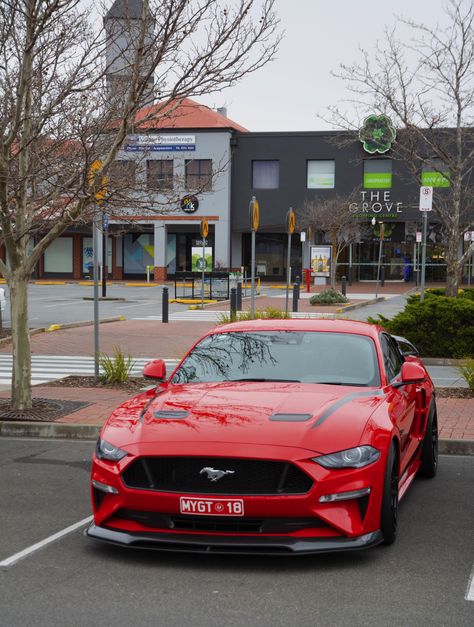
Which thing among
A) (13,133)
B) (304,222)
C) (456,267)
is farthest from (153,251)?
(13,133)

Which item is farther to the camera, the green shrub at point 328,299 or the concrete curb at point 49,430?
the green shrub at point 328,299

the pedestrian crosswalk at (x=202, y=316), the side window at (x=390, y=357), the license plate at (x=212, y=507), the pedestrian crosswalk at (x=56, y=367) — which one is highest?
the side window at (x=390, y=357)

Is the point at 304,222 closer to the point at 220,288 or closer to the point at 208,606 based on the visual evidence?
the point at 220,288

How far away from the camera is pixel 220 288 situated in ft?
120

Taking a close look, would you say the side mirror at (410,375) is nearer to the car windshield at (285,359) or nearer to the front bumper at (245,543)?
the car windshield at (285,359)

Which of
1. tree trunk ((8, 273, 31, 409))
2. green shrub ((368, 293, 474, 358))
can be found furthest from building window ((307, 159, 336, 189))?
tree trunk ((8, 273, 31, 409))

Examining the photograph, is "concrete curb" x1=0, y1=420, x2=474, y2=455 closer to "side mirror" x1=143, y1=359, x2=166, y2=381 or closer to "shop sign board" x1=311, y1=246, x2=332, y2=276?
"side mirror" x1=143, y1=359, x2=166, y2=381

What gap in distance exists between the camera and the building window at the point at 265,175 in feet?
177

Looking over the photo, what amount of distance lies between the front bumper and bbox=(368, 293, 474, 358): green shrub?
10.6 m

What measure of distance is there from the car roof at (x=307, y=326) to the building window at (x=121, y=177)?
3382mm

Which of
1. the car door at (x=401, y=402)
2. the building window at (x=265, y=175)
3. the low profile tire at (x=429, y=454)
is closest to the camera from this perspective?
the car door at (x=401, y=402)

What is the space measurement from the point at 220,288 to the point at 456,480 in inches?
1150

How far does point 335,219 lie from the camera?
45469 mm

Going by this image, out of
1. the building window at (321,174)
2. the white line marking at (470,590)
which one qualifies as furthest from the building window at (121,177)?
the building window at (321,174)
